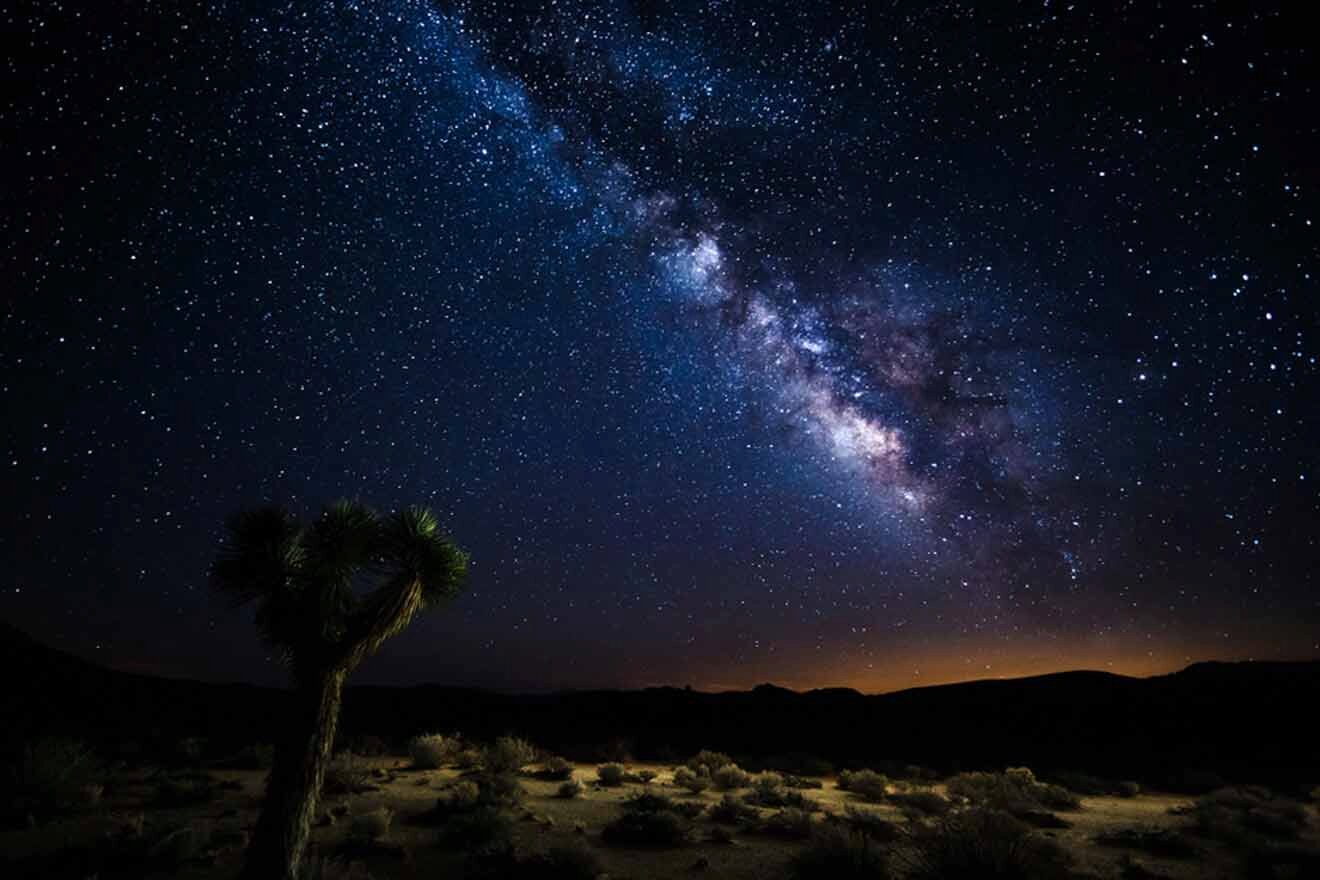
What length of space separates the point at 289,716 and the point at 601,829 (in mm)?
4949

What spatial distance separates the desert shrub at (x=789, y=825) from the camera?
31.3 feet

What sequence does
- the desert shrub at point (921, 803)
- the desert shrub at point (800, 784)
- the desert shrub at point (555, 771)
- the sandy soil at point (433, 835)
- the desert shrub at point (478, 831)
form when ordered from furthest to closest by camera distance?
the desert shrub at point (800, 784) < the desert shrub at point (555, 771) < the desert shrub at point (921, 803) < the desert shrub at point (478, 831) < the sandy soil at point (433, 835)

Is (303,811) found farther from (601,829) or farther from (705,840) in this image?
(705,840)

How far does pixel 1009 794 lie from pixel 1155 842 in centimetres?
365

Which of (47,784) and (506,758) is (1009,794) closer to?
(506,758)

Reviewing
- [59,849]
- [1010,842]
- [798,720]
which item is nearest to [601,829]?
[1010,842]

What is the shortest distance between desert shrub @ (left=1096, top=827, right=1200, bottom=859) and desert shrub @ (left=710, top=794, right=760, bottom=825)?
5611 mm

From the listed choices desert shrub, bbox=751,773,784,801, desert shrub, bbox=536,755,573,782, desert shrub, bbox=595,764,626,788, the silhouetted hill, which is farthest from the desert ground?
the silhouetted hill

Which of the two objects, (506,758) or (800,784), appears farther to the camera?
(800,784)

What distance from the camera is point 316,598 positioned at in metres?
8.64

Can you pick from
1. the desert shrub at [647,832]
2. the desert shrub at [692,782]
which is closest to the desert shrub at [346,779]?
the desert shrub at [647,832]

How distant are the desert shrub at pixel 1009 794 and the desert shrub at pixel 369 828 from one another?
1061cm

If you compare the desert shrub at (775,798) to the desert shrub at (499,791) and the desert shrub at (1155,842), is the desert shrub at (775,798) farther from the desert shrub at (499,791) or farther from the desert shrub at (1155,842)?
the desert shrub at (1155,842)

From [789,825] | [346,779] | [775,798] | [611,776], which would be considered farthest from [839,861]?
[346,779]
